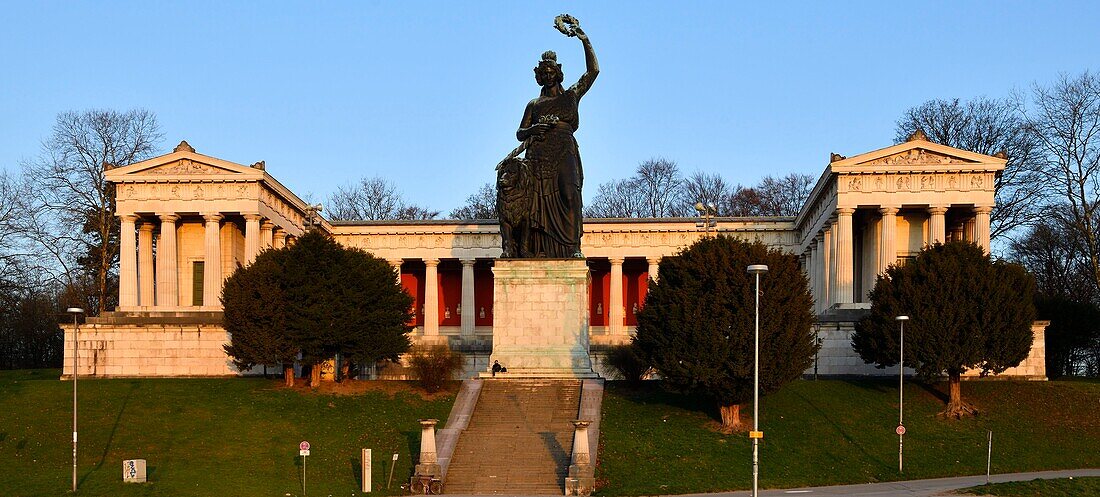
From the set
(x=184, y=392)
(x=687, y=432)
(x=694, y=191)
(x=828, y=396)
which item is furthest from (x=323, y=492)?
(x=694, y=191)

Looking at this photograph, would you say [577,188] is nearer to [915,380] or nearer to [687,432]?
[687,432]

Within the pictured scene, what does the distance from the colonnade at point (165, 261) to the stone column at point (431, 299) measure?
13.4 metres

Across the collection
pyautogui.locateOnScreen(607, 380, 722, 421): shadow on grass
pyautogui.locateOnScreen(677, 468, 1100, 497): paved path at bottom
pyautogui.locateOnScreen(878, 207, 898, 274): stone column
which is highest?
pyautogui.locateOnScreen(878, 207, 898, 274): stone column

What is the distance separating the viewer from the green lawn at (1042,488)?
102 ft

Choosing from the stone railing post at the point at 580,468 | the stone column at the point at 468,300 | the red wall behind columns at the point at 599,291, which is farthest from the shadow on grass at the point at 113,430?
the red wall behind columns at the point at 599,291

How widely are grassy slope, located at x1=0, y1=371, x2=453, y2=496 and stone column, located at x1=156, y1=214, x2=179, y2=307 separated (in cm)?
1730

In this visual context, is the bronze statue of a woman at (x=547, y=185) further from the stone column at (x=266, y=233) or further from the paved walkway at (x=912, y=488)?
the stone column at (x=266, y=233)

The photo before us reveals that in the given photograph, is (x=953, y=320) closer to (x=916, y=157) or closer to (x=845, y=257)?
(x=845, y=257)

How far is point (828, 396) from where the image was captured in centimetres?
4612

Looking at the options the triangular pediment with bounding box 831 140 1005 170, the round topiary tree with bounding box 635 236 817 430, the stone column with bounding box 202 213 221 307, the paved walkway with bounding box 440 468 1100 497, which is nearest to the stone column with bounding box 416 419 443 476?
the paved walkway with bounding box 440 468 1100 497

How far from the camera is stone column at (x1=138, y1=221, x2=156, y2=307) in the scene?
66625mm

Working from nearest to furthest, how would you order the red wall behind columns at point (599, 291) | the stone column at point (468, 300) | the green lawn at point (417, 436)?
the green lawn at point (417, 436)
the stone column at point (468, 300)
the red wall behind columns at point (599, 291)

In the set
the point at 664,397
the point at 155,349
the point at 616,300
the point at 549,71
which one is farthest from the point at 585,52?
the point at 616,300

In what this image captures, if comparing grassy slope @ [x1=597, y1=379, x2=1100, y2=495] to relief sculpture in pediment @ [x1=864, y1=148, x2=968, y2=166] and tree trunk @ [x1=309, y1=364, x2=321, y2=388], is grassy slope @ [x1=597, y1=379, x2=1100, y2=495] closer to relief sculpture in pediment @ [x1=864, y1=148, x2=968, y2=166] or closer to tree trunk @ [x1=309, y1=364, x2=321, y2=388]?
tree trunk @ [x1=309, y1=364, x2=321, y2=388]
